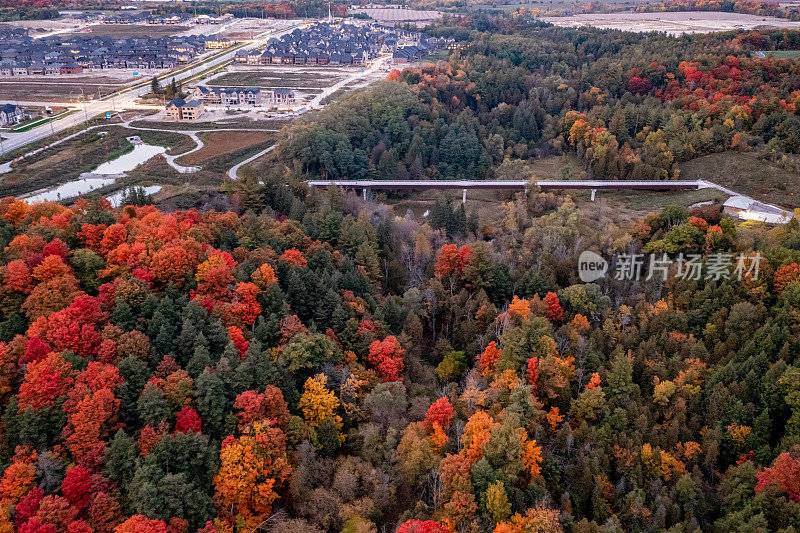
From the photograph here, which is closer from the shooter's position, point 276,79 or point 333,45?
point 276,79

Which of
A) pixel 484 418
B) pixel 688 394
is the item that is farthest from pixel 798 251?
pixel 484 418

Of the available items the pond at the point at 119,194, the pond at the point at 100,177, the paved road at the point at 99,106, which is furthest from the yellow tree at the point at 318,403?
the paved road at the point at 99,106

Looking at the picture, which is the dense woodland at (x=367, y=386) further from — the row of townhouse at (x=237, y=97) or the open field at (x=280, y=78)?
the open field at (x=280, y=78)

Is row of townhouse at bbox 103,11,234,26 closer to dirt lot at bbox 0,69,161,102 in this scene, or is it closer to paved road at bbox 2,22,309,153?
paved road at bbox 2,22,309,153

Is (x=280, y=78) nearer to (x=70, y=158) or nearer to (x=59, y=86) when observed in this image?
(x=59, y=86)

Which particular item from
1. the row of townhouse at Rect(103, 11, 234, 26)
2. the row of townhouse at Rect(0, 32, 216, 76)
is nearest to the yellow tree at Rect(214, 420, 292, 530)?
the row of townhouse at Rect(0, 32, 216, 76)

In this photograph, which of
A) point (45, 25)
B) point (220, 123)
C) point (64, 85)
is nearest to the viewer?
point (220, 123)

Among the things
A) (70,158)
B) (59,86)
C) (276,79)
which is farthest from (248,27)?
(70,158)
